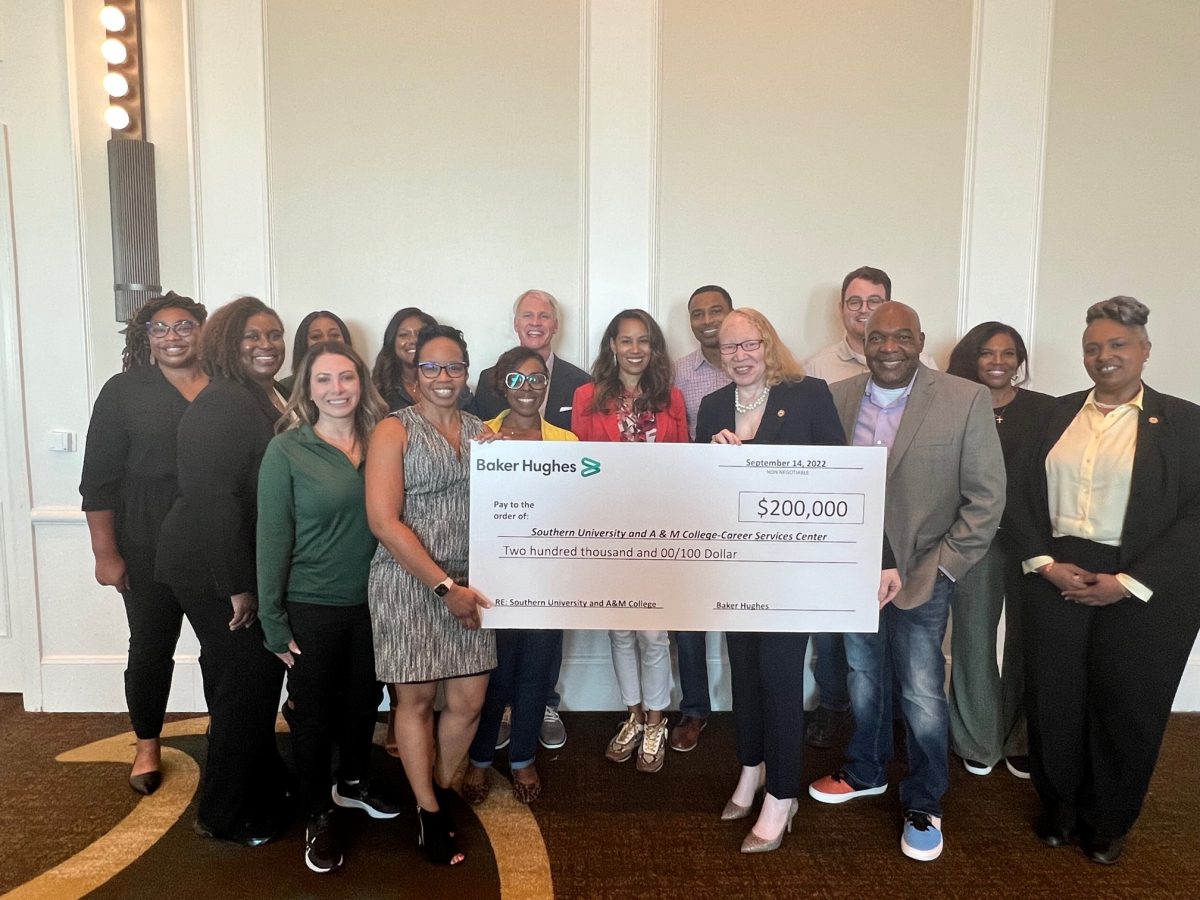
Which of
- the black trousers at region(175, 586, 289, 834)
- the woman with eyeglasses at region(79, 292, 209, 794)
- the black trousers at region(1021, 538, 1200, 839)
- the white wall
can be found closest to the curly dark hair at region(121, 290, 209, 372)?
the woman with eyeglasses at region(79, 292, 209, 794)

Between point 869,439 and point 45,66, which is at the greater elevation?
point 45,66

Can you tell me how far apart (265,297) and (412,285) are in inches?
25.6

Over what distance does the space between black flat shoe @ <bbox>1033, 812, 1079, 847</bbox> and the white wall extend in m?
1.75

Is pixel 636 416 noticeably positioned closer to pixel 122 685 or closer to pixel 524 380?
pixel 524 380

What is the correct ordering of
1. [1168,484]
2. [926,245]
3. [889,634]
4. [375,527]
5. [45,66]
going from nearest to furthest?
[375,527], [1168,484], [889,634], [45,66], [926,245]

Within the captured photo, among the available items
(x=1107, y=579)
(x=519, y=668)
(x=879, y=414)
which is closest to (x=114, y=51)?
(x=519, y=668)

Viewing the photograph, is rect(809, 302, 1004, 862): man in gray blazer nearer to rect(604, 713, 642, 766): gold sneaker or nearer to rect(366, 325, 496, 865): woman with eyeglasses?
rect(604, 713, 642, 766): gold sneaker

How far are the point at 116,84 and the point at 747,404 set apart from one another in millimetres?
2968

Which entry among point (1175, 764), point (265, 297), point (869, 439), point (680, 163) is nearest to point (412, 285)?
point (265, 297)

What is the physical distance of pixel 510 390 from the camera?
234 centimetres

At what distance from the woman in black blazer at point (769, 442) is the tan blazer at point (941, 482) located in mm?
104

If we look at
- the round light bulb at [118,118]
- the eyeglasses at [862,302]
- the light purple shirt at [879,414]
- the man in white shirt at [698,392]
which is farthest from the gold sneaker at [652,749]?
the round light bulb at [118,118]

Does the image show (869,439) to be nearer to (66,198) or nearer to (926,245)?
(926,245)

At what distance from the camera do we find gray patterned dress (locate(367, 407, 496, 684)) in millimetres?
2090
